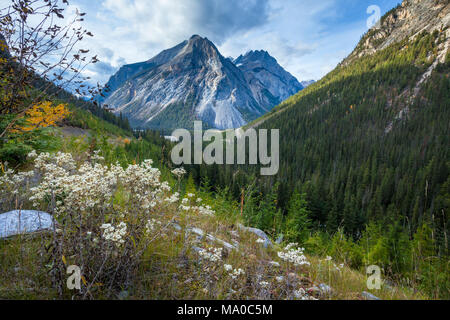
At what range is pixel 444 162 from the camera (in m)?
57.7

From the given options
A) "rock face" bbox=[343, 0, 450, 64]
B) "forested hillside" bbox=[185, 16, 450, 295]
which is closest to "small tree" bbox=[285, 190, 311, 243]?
"forested hillside" bbox=[185, 16, 450, 295]

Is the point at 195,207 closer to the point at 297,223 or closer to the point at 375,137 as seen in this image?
the point at 297,223

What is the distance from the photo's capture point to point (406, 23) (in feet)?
477

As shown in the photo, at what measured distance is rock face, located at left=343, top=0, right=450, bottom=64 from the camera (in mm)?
121188

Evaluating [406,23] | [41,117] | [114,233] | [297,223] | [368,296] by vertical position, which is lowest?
[297,223]

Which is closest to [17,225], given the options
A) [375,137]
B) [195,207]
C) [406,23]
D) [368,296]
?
[195,207]

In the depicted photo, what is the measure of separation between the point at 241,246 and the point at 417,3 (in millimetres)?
237461

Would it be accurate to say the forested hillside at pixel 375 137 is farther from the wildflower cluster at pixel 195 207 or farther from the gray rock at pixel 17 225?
the gray rock at pixel 17 225

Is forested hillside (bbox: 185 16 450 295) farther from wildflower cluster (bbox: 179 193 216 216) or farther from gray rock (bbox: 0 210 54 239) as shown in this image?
gray rock (bbox: 0 210 54 239)

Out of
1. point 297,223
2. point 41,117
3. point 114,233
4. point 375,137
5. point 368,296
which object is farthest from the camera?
point 375,137

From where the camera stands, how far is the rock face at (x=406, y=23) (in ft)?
398
